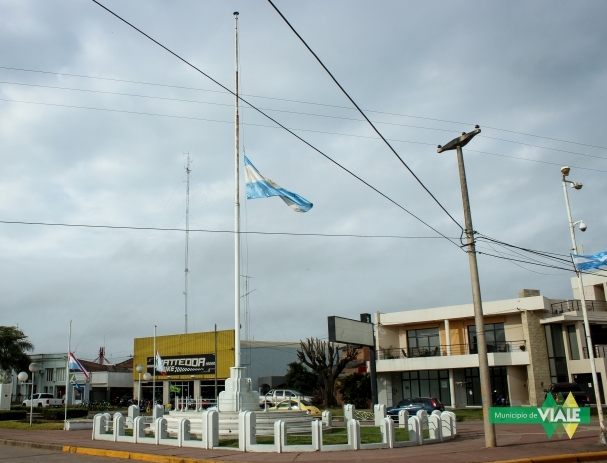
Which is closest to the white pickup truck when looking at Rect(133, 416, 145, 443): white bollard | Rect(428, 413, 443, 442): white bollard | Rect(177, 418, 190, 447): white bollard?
Rect(133, 416, 145, 443): white bollard

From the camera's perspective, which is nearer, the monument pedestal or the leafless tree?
the monument pedestal

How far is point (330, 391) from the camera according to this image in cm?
4853

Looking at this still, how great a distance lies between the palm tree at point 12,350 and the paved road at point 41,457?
49112mm

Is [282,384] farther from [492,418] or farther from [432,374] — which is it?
[492,418]

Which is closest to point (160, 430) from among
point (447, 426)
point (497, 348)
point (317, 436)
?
point (317, 436)

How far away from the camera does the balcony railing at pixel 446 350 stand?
4106 cm

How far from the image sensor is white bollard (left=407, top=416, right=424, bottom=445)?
18.5 metres

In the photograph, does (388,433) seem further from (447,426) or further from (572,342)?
(572,342)

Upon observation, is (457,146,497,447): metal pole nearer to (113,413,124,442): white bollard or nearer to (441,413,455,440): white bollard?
(441,413,455,440): white bollard

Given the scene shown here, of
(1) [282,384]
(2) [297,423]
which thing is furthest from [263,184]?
(1) [282,384]

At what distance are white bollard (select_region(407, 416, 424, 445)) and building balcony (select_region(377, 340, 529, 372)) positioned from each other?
23317mm

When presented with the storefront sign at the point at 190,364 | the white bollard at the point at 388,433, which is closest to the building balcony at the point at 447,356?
the storefront sign at the point at 190,364

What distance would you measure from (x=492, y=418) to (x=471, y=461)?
279 centimetres

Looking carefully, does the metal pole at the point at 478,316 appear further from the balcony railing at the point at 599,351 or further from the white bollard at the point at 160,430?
the balcony railing at the point at 599,351
